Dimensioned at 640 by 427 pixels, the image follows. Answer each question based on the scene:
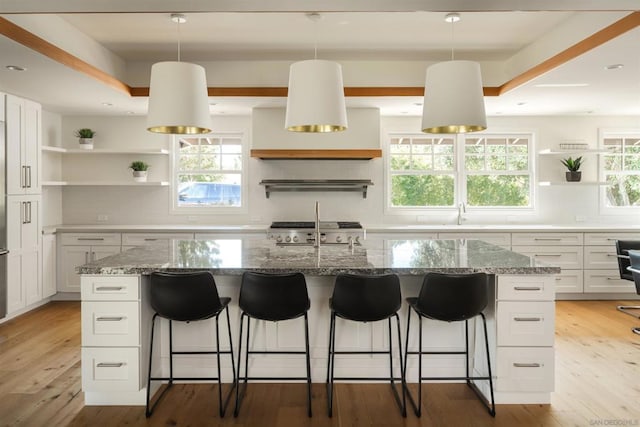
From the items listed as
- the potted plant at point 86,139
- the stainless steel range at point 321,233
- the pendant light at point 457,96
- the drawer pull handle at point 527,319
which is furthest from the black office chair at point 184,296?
the potted plant at point 86,139

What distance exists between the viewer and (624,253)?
4977 millimetres

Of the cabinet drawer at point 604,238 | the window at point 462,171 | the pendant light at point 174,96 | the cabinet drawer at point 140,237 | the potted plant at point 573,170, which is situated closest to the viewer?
the pendant light at point 174,96

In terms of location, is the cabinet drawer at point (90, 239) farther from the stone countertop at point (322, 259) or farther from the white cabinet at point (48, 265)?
the stone countertop at point (322, 259)

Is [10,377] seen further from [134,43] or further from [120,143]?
[120,143]

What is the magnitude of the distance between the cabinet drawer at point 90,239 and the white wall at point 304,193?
70 cm

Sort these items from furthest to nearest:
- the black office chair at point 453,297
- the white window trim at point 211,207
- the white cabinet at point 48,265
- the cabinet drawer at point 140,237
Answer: the white window trim at point 211,207
the cabinet drawer at point 140,237
the white cabinet at point 48,265
the black office chair at point 453,297

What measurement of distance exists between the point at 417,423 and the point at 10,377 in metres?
2.82

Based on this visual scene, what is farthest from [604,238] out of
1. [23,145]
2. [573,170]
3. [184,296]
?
[23,145]

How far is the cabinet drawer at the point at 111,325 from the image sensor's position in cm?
283

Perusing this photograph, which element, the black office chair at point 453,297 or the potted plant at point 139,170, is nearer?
the black office chair at point 453,297

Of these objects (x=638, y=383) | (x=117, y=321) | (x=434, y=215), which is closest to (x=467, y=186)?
(x=434, y=215)

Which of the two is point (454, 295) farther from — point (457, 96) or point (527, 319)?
point (457, 96)

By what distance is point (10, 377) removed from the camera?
10.9 ft

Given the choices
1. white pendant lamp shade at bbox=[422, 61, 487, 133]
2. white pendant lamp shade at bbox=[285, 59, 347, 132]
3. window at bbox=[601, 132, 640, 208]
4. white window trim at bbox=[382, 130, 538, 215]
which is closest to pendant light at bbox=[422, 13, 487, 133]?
white pendant lamp shade at bbox=[422, 61, 487, 133]
